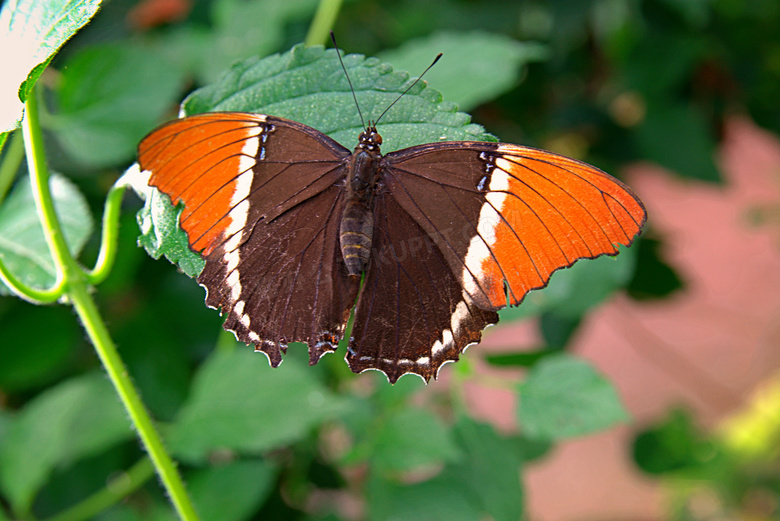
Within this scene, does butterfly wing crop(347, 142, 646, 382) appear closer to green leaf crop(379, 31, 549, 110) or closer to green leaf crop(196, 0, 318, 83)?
green leaf crop(379, 31, 549, 110)

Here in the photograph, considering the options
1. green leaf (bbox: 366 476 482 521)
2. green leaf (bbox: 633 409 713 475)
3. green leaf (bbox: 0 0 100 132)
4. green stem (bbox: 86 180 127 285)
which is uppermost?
green leaf (bbox: 0 0 100 132)

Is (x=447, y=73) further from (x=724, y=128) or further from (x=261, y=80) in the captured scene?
(x=724, y=128)

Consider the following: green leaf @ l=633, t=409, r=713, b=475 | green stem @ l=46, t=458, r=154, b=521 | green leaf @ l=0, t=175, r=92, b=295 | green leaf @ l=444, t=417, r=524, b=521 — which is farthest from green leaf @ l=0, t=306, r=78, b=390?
green leaf @ l=633, t=409, r=713, b=475

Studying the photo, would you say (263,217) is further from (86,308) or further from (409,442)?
(409,442)

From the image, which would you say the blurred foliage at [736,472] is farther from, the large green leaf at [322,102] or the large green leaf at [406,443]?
the large green leaf at [322,102]

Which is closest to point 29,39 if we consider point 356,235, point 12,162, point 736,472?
point 356,235
